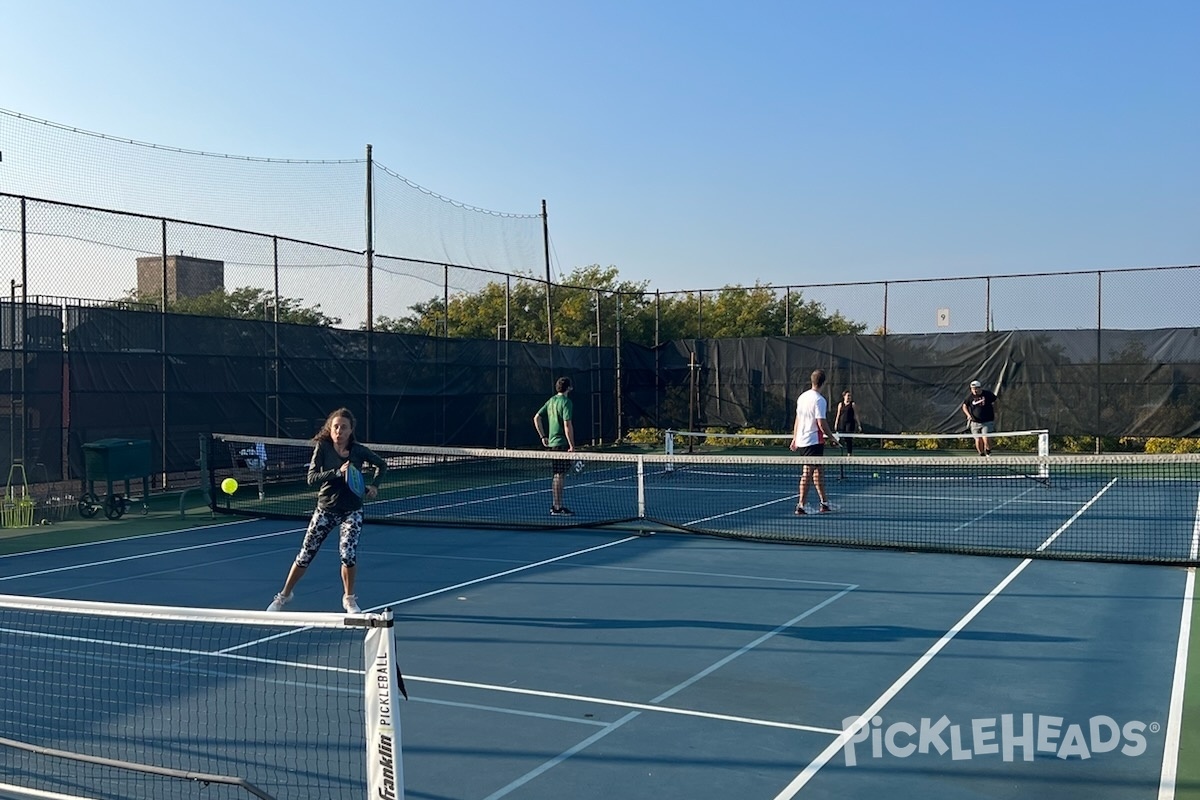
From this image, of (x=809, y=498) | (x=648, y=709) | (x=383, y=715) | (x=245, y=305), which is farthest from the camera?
(x=245, y=305)

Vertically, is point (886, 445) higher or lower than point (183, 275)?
lower

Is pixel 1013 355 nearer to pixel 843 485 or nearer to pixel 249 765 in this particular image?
pixel 843 485

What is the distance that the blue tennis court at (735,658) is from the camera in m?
5.16

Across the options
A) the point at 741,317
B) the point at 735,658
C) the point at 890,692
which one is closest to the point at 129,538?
the point at 735,658

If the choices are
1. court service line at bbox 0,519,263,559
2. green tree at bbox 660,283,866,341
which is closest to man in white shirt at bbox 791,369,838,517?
court service line at bbox 0,519,263,559

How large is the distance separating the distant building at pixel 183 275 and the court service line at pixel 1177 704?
14.8 meters

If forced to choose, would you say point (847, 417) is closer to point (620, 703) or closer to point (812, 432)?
point (812, 432)

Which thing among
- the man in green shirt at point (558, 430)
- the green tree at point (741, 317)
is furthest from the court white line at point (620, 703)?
the green tree at point (741, 317)

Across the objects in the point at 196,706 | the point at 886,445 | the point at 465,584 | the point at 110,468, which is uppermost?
the point at 110,468

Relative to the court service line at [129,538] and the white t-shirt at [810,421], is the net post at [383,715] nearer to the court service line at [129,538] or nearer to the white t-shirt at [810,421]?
the court service line at [129,538]

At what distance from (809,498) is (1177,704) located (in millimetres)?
10502

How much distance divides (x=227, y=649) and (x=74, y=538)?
682 centimetres

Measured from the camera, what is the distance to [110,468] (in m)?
14.9

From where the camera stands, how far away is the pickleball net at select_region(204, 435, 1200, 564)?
40.1 feet
